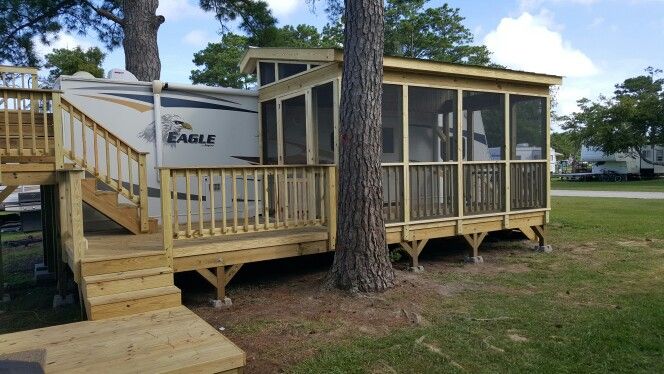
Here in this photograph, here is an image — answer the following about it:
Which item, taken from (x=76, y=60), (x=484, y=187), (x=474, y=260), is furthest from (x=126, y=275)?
(x=76, y=60)

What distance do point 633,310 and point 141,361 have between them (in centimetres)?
426

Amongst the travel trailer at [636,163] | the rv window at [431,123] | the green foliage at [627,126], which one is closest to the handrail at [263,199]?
the rv window at [431,123]

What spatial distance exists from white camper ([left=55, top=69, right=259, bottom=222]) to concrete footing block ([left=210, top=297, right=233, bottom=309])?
2379mm

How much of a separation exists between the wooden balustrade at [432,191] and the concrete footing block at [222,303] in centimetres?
259

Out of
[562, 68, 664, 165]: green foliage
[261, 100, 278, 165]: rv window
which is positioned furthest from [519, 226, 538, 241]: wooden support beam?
[562, 68, 664, 165]: green foliage

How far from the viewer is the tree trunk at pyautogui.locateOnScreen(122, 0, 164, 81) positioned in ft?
34.6

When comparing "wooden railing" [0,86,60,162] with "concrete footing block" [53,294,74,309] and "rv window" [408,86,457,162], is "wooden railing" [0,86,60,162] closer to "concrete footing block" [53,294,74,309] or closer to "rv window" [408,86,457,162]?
"concrete footing block" [53,294,74,309]

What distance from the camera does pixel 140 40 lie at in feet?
34.8

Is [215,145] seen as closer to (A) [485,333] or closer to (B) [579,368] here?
(A) [485,333]

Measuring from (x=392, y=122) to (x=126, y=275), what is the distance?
13.3ft

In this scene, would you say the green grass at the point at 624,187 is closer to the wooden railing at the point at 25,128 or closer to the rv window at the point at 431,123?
the rv window at the point at 431,123

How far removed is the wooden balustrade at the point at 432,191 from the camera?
6.40 meters

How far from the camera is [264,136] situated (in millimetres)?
7707

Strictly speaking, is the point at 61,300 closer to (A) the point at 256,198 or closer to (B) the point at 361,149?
(A) the point at 256,198
